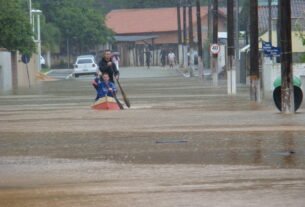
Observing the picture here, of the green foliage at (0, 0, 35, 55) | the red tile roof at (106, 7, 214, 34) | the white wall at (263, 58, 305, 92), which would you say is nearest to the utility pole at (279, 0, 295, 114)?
the white wall at (263, 58, 305, 92)

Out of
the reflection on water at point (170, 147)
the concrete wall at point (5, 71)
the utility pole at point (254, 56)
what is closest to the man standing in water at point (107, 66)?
the utility pole at point (254, 56)

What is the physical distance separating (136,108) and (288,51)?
6.33 m

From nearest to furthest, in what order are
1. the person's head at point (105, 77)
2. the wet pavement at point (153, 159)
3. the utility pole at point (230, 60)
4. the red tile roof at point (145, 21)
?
the wet pavement at point (153, 159) < the person's head at point (105, 77) < the utility pole at point (230, 60) < the red tile roof at point (145, 21)

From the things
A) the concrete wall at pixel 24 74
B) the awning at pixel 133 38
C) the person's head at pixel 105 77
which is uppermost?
the awning at pixel 133 38

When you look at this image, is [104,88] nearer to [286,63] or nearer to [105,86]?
[105,86]

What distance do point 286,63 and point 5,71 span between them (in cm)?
3431

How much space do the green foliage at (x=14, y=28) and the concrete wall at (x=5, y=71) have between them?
768mm

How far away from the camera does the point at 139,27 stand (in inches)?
4921

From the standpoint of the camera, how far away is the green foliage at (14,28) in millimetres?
57938

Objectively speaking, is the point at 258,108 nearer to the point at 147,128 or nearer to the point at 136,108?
the point at 136,108

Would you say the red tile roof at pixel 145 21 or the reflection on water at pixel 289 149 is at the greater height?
the red tile roof at pixel 145 21

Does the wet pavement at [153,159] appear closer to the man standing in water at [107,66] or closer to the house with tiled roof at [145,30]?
the man standing in water at [107,66]

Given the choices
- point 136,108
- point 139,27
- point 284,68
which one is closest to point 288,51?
point 284,68

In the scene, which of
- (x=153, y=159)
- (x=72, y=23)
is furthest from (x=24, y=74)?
(x=153, y=159)
